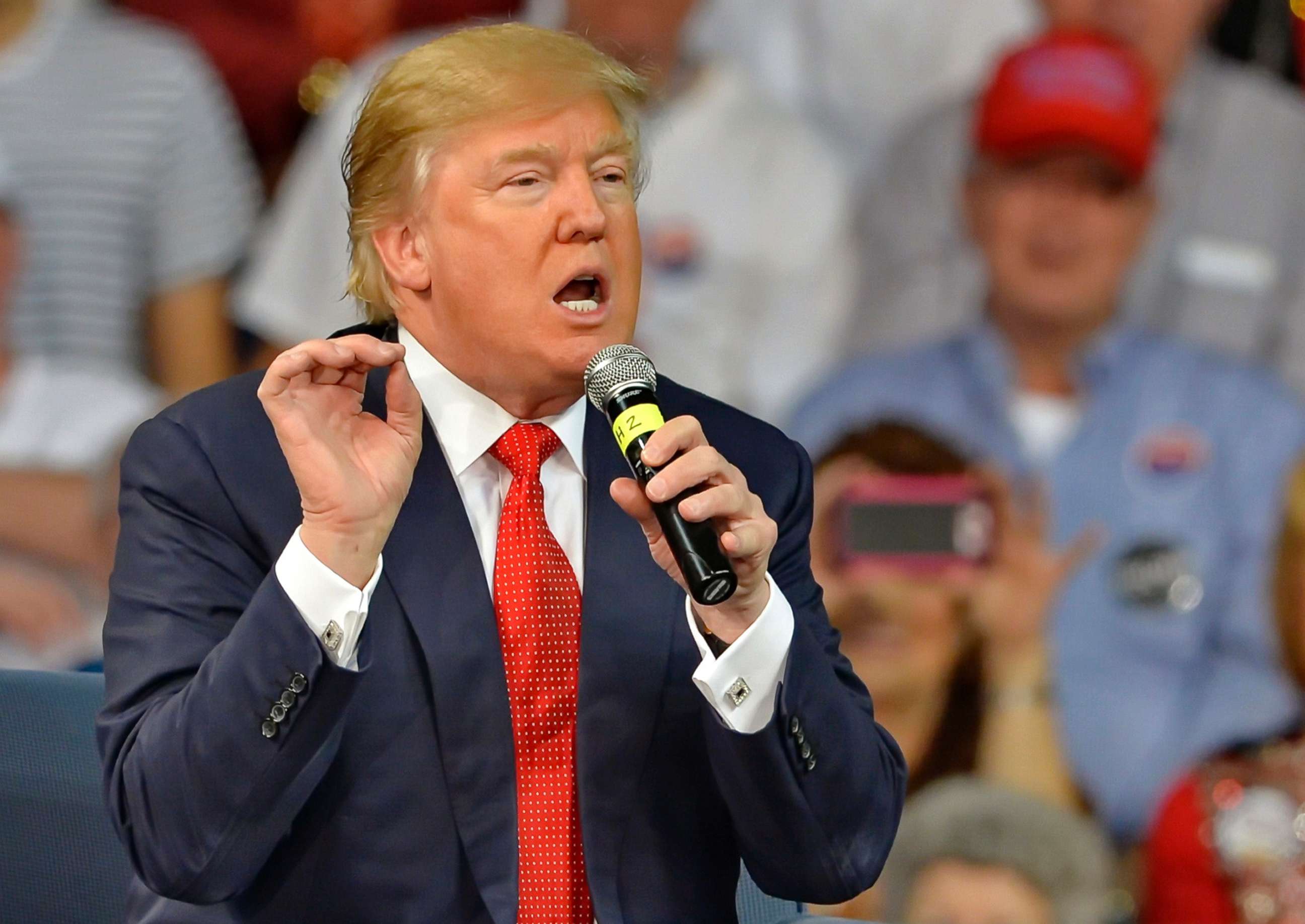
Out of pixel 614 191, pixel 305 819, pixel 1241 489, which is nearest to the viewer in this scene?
pixel 305 819

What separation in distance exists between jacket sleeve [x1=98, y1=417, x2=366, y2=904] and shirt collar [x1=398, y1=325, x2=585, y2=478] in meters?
0.19

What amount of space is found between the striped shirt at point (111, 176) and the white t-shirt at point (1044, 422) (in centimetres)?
169

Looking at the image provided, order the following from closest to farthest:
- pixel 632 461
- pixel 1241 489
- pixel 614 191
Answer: pixel 632 461 < pixel 614 191 < pixel 1241 489

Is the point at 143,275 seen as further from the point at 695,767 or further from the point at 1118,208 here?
the point at 695,767

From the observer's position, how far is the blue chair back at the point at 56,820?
160 centimetres

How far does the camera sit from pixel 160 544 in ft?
4.56

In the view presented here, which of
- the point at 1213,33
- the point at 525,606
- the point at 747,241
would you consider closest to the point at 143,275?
the point at 747,241

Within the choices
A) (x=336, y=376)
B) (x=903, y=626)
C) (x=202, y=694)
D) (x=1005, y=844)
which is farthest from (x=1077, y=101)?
(x=202, y=694)

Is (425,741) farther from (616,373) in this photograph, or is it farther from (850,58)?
(850,58)

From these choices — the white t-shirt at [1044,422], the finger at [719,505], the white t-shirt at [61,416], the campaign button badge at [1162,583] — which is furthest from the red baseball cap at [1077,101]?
the finger at [719,505]

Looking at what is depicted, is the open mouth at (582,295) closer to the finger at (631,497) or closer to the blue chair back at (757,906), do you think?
the finger at (631,497)

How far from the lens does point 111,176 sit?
12.2ft

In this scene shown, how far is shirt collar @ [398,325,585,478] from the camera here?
→ 4.88 ft

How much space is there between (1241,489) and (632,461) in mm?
2598
